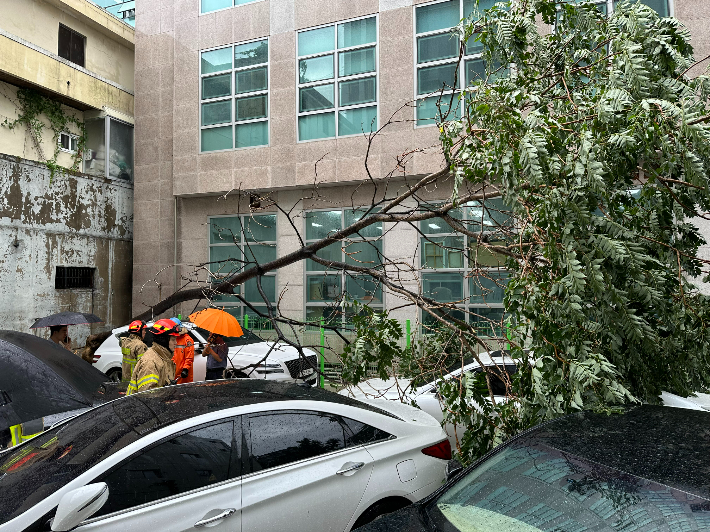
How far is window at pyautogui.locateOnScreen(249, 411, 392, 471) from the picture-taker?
327 centimetres

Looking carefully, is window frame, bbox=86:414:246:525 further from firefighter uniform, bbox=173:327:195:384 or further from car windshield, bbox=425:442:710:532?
firefighter uniform, bbox=173:327:195:384

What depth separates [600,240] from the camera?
320 cm

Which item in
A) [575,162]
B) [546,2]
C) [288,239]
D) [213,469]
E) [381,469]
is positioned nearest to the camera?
[213,469]

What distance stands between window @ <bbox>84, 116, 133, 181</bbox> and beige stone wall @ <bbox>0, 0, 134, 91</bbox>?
5.75ft

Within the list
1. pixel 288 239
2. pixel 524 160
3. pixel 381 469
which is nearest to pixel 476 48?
pixel 288 239

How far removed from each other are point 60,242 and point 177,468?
39.3ft

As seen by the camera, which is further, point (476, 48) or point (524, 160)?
point (476, 48)

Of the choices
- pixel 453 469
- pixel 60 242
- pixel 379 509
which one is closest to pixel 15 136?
pixel 60 242

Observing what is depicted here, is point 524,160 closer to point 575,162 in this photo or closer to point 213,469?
point 575,162

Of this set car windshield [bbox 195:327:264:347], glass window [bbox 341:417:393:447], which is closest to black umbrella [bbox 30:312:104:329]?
car windshield [bbox 195:327:264:347]

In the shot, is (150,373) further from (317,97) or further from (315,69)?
(315,69)

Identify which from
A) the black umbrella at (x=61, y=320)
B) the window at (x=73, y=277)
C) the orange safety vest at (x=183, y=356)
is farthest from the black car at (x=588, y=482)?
the window at (x=73, y=277)

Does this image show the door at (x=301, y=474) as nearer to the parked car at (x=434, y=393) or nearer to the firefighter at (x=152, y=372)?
the parked car at (x=434, y=393)

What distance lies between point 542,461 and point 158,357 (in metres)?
4.36
